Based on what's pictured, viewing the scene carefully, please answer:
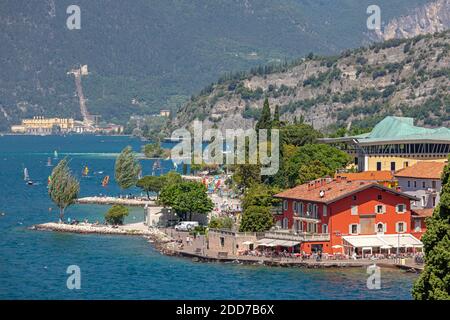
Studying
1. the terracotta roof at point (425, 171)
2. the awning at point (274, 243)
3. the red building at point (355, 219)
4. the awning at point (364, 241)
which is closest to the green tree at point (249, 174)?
the terracotta roof at point (425, 171)

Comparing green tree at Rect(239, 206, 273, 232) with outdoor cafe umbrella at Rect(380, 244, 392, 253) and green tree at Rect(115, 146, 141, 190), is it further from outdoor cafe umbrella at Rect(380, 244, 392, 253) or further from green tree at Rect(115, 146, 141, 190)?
green tree at Rect(115, 146, 141, 190)

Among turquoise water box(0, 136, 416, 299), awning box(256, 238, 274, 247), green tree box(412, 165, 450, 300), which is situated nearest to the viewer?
green tree box(412, 165, 450, 300)

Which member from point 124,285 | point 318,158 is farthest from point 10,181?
point 124,285

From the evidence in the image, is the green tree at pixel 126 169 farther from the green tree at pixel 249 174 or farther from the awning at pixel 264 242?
the awning at pixel 264 242

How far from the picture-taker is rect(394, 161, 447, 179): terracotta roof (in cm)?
7144

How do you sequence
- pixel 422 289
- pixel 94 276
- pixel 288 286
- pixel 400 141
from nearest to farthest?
pixel 422 289, pixel 288 286, pixel 94 276, pixel 400 141

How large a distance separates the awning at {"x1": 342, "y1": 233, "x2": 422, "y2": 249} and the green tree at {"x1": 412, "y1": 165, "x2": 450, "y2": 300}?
29.2 meters

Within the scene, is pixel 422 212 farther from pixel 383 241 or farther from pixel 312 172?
pixel 312 172

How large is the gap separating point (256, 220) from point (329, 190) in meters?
4.76

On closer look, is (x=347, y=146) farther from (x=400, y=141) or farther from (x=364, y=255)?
(x=364, y=255)

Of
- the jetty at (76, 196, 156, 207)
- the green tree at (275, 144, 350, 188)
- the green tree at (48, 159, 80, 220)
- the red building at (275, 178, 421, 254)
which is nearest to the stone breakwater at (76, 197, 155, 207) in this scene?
the jetty at (76, 196, 156, 207)

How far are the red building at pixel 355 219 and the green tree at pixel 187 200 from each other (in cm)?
1549
